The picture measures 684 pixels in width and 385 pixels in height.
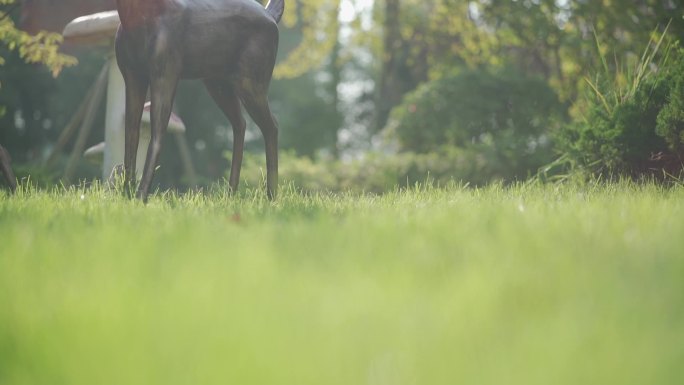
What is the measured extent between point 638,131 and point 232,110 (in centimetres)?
327

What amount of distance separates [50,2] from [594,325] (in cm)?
859

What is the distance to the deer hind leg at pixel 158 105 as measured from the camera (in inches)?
171

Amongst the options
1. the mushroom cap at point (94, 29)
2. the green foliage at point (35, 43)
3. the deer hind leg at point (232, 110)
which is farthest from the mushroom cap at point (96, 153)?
the deer hind leg at point (232, 110)

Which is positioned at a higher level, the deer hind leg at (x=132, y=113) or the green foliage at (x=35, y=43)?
the green foliage at (x=35, y=43)

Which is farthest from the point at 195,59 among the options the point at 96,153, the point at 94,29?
the point at 96,153

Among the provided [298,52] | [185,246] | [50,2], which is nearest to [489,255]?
[185,246]

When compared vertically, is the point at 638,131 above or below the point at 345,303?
above

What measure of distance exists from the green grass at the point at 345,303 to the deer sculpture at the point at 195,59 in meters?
1.77

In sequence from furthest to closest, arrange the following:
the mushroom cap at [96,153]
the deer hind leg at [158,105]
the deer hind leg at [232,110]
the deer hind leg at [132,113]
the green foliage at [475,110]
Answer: the green foliage at [475,110] → the mushroom cap at [96,153] → the deer hind leg at [232,110] → the deer hind leg at [132,113] → the deer hind leg at [158,105]

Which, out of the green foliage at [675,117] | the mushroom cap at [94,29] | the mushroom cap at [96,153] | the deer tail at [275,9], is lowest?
the mushroom cap at [96,153]

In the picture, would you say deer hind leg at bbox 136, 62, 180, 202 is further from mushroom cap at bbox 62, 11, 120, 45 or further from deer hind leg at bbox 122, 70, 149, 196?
mushroom cap at bbox 62, 11, 120, 45

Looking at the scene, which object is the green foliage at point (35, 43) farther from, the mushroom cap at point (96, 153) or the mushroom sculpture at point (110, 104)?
the mushroom cap at point (96, 153)

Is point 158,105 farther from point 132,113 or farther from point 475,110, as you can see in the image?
point 475,110

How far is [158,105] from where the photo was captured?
14.4 ft
